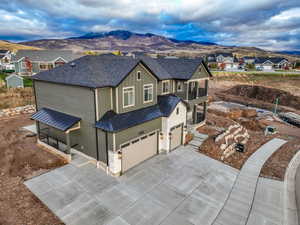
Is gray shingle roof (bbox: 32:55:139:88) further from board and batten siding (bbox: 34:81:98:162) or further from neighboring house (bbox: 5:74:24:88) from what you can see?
neighboring house (bbox: 5:74:24:88)

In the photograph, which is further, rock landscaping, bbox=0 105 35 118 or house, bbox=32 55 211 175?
rock landscaping, bbox=0 105 35 118

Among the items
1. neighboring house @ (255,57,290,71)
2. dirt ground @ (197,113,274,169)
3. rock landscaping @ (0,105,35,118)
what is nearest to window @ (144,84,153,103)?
dirt ground @ (197,113,274,169)

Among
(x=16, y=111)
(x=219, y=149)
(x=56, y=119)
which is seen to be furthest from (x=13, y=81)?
(x=219, y=149)

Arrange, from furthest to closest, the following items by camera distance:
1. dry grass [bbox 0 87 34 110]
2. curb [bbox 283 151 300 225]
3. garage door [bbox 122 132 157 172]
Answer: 1. dry grass [bbox 0 87 34 110]
2. garage door [bbox 122 132 157 172]
3. curb [bbox 283 151 300 225]

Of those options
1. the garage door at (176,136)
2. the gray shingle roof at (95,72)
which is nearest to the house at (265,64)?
the garage door at (176,136)

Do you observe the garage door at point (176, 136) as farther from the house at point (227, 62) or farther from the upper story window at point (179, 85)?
the house at point (227, 62)

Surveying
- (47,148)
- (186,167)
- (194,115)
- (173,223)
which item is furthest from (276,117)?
(47,148)

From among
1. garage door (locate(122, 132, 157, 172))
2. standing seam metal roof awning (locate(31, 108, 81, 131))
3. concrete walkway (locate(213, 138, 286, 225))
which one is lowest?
concrete walkway (locate(213, 138, 286, 225))
